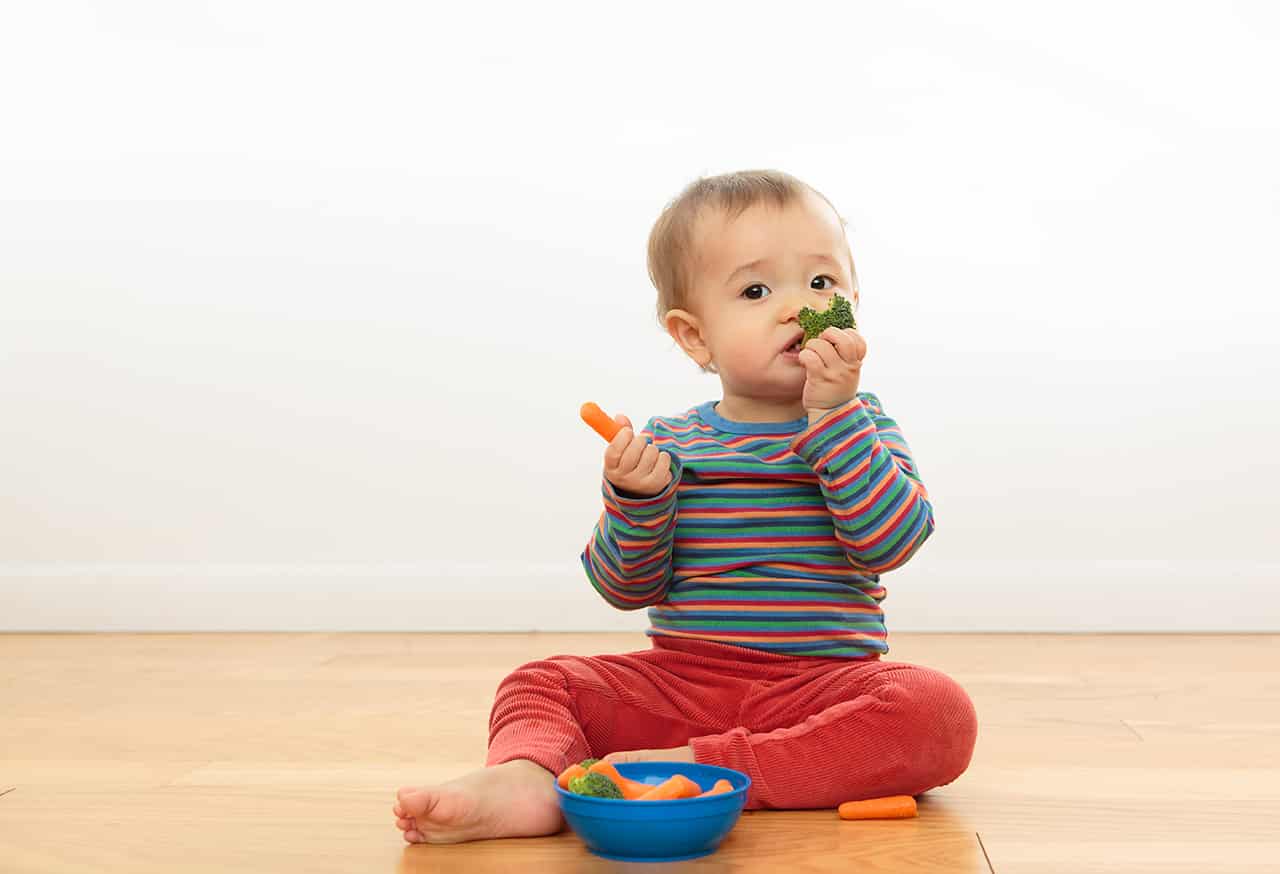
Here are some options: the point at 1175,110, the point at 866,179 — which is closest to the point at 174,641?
the point at 866,179

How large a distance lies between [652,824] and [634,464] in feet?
0.97

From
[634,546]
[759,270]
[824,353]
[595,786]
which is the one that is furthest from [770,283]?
[595,786]

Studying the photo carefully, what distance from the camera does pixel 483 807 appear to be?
35.4 inches

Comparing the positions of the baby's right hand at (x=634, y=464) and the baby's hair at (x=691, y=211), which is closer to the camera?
the baby's right hand at (x=634, y=464)

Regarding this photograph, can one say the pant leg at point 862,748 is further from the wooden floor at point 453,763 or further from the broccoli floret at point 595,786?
the broccoli floret at point 595,786

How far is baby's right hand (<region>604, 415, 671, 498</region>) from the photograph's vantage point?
103cm

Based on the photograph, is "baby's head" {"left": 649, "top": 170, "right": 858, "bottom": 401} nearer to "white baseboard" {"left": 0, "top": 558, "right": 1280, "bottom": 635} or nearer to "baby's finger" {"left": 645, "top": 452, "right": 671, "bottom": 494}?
"baby's finger" {"left": 645, "top": 452, "right": 671, "bottom": 494}

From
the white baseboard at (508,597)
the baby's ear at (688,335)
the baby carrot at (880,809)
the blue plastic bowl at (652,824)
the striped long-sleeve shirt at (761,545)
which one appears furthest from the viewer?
the white baseboard at (508,597)

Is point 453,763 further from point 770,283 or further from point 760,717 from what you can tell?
point 770,283

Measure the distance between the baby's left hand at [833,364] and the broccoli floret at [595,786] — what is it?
338 millimetres

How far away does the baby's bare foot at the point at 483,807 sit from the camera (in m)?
0.88

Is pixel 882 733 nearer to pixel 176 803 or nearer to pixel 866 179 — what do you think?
pixel 176 803

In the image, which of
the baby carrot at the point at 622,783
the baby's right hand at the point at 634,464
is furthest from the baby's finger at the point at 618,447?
the baby carrot at the point at 622,783

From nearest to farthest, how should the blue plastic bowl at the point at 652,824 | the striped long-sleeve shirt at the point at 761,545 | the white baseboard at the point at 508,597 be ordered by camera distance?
the blue plastic bowl at the point at 652,824 → the striped long-sleeve shirt at the point at 761,545 → the white baseboard at the point at 508,597
